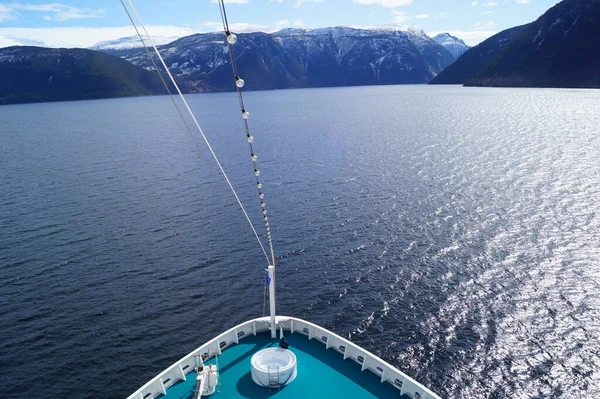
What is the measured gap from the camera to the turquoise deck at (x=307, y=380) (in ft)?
81.9

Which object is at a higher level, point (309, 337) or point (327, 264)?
point (309, 337)

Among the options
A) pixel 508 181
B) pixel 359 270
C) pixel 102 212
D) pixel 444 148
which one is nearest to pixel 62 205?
A: pixel 102 212

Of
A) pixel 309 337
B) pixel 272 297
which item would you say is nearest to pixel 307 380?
pixel 309 337

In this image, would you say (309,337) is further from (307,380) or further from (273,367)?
(273,367)

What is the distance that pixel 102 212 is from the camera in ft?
243

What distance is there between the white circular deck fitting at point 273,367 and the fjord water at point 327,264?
16110 mm

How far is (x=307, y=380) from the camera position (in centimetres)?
2609

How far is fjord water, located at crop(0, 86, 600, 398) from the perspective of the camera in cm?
3809

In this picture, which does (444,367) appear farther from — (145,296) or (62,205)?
(62,205)

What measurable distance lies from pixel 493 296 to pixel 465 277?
476 cm

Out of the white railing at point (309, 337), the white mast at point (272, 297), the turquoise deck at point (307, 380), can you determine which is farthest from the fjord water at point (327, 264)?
the white mast at point (272, 297)

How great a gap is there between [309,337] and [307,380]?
460cm

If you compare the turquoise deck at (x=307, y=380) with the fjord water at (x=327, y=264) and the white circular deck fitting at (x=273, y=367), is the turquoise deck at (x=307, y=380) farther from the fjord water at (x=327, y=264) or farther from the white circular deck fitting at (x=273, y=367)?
the fjord water at (x=327, y=264)

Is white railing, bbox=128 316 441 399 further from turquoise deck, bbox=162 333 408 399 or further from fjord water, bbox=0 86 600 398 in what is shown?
fjord water, bbox=0 86 600 398
